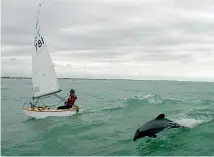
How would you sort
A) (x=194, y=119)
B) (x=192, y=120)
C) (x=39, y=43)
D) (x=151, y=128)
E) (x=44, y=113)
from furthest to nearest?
(x=39, y=43)
(x=44, y=113)
(x=194, y=119)
(x=192, y=120)
(x=151, y=128)

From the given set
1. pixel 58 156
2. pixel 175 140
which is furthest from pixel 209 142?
pixel 58 156

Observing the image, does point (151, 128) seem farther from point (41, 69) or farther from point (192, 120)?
point (41, 69)

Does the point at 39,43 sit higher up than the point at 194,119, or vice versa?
the point at 39,43

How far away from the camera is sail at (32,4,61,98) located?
1234 inches

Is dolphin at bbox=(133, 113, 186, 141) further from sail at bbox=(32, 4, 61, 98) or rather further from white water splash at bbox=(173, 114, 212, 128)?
sail at bbox=(32, 4, 61, 98)

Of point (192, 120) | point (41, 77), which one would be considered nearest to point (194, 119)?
point (192, 120)

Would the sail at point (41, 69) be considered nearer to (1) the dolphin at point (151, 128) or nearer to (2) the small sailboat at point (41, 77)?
(2) the small sailboat at point (41, 77)

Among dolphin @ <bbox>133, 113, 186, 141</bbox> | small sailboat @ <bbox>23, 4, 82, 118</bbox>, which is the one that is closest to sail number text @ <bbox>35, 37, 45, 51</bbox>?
small sailboat @ <bbox>23, 4, 82, 118</bbox>

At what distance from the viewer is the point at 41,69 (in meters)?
31.7

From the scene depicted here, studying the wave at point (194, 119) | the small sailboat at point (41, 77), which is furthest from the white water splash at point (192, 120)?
the small sailboat at point (41, 77)

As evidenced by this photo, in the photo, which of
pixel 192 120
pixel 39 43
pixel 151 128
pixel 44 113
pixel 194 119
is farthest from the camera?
pixel 39 43

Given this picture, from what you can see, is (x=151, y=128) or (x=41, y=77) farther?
(x=41, y=77)

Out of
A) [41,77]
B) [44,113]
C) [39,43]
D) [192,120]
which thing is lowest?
[192,120]

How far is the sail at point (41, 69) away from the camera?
3134 cm
